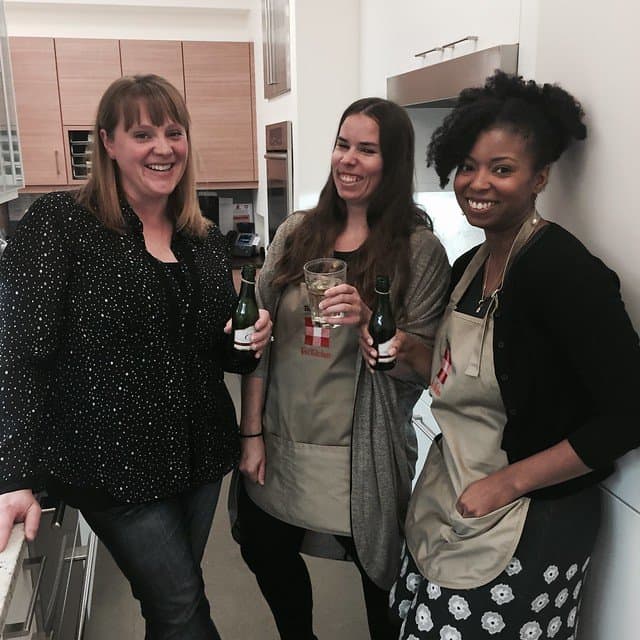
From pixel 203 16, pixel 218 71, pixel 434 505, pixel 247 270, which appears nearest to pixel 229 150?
pixel 218 71

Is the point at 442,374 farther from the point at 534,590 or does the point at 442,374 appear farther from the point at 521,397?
the point at 534,590

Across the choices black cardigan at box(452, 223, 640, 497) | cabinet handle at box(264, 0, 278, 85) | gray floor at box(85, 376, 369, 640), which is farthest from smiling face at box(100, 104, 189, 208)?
cabinet handle at box(264, 0, 278, 85)

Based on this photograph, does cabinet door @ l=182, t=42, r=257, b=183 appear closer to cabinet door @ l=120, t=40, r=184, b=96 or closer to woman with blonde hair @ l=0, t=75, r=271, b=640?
cabinet door @ l=120, t=40, r=184, b=96

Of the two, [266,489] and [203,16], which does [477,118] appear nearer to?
[266,489]

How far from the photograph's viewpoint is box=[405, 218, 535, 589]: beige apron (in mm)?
1071

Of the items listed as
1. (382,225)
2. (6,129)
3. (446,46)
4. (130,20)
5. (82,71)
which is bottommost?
(382,225)

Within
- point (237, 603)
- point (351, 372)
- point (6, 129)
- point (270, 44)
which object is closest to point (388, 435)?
point (351, 372)

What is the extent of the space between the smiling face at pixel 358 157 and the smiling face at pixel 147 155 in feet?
1.05

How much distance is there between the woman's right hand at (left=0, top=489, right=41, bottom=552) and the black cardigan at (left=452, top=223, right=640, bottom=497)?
31.7 inches

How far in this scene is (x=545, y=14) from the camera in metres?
1.27

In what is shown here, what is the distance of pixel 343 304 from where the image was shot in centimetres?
120

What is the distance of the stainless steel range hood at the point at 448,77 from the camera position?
1432 millimetres

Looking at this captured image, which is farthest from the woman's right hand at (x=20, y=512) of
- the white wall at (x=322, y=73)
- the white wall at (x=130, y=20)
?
the white wall at (x=130, y=20)

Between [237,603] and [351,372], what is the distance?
1215 millimetres
